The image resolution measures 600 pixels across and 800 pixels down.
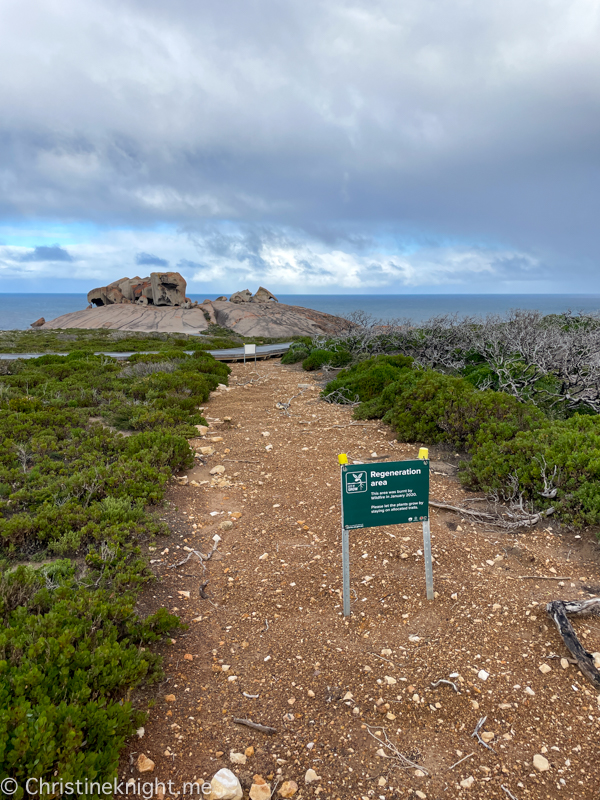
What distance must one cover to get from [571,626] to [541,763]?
49.5 inches

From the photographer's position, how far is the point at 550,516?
5.41 m

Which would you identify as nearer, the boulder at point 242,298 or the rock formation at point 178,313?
the rock formation at point 178,313

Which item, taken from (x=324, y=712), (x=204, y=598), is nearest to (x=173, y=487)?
(x=204, y=598)

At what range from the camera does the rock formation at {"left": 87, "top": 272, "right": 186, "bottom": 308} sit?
180ft

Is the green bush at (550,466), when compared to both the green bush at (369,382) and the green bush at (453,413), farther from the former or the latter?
the green bush at (369,382)

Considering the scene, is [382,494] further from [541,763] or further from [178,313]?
[178,313]

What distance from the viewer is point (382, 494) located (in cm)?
376

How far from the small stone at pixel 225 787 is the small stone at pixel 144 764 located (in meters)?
0.39

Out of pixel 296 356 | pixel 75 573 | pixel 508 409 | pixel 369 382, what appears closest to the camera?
pixel 75 573

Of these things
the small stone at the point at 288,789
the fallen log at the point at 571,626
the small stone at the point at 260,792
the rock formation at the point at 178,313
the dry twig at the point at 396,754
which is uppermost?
the rock formation at the point at 178,313

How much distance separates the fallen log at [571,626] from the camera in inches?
125

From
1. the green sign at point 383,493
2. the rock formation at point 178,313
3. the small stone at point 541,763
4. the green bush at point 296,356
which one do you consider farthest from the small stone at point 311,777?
the rock formation at point 178,313

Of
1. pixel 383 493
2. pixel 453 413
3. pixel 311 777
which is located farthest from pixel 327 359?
pixel 311 777

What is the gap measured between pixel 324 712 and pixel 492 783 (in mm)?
1057
